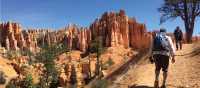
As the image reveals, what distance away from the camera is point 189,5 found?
2136 inches

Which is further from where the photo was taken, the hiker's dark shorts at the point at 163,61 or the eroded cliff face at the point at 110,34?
the eroded cliff face at the point at 110,34

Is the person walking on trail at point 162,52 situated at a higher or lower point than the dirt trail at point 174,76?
higher

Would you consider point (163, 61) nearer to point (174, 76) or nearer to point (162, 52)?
point (162, 52)

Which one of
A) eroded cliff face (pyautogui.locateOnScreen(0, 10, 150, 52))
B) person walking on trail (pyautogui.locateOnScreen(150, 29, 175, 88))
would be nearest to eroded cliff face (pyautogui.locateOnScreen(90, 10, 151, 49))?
eroded cliff face (pyautogui.locateOnScreen(0, 10, 150, 52))

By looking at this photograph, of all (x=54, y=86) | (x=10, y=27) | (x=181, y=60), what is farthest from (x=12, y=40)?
(x=181, y=60)

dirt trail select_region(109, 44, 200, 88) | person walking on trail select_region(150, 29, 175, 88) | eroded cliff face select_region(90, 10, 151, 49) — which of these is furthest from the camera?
eroded cliff face select_region(90, 10, 151, 49)

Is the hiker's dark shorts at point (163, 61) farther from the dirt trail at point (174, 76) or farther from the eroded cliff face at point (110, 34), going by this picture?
the eroded cliff face at point (110, 34)

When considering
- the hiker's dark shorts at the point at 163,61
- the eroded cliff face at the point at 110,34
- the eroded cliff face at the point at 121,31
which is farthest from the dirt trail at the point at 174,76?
the eroded cliff face at the point at 121,31

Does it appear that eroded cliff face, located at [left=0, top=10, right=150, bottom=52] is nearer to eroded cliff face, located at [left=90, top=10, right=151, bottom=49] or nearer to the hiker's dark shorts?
eroded cliff face, located at [left=90, top=10, right=151, bottom=49]

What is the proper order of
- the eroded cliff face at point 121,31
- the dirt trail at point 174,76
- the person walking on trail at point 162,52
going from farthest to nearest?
1. the eroded cliff face at point 121,31
2. the dirt trail at point 174,76
3. the person walking on trail at point 162,52

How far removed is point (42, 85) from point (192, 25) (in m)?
19.1

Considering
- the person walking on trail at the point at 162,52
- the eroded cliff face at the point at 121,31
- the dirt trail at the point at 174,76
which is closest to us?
the person walking on trail at the point at 162,52

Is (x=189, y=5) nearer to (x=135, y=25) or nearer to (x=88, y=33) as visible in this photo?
(x=135, y=25)

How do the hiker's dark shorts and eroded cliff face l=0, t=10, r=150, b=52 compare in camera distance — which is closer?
the hiker's dark shorts
